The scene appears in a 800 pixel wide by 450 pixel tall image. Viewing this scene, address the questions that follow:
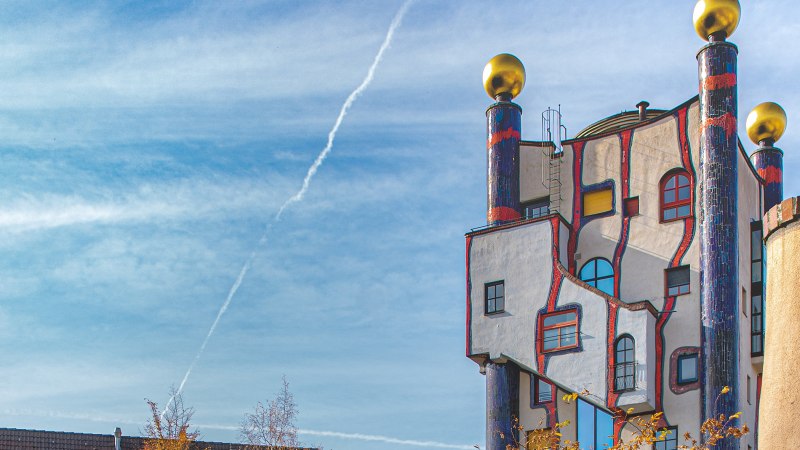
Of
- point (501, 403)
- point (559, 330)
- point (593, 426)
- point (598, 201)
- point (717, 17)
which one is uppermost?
point (717, 17)

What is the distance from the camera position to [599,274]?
2559 centimetres

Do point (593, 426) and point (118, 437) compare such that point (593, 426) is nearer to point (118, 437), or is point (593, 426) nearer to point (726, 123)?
point (726, 123)

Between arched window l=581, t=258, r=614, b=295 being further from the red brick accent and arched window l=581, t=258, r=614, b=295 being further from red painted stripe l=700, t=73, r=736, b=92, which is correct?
the red brick accent

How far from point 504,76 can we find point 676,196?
14.6 ft

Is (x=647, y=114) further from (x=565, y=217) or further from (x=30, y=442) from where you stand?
(x=30, y=442)

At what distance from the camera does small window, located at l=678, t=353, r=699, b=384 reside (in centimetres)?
2383

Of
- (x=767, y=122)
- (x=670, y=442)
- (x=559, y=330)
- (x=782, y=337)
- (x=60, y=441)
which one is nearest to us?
(x=782, y=337)

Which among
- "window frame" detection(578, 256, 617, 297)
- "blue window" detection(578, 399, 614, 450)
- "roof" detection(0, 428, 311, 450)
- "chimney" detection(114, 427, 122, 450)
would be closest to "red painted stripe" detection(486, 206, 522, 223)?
A: "window frame" detection(578, 256, 617, 297)

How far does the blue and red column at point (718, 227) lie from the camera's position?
76.4 ft

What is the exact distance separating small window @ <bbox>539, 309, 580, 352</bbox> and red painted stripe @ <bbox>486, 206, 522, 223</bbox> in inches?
97.1

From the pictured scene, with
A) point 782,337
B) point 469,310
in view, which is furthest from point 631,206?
point 782,337

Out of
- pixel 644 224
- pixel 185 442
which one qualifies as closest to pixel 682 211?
pixel 644 224

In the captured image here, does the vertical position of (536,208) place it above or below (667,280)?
above

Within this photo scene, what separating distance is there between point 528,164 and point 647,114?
271 cm
